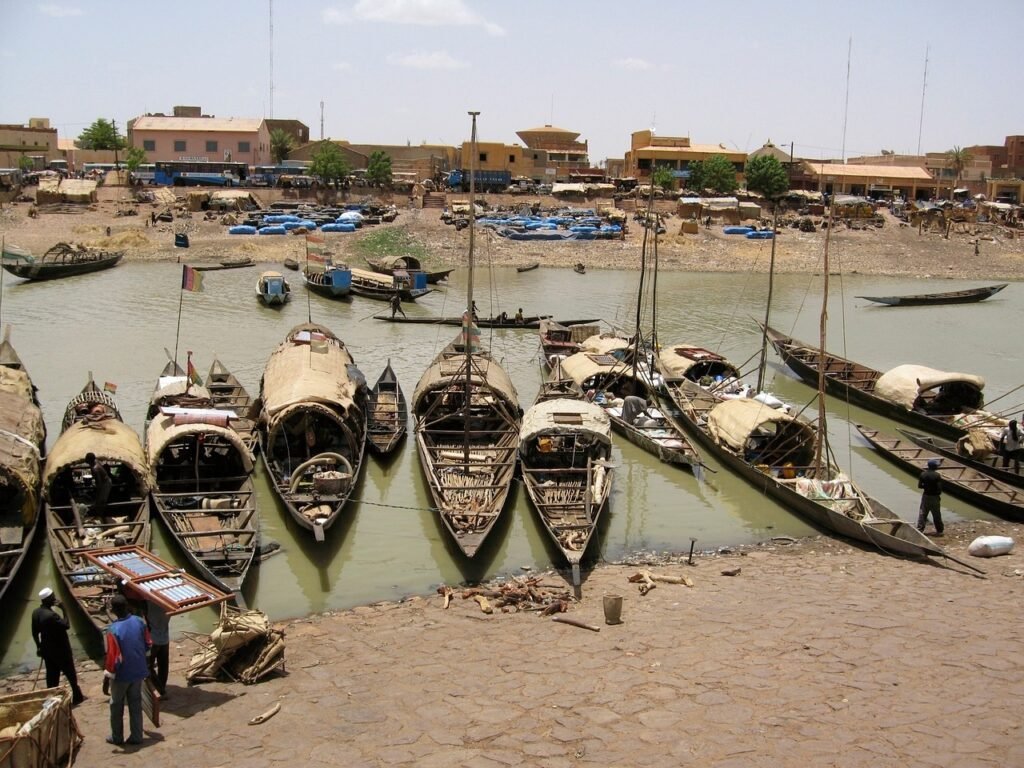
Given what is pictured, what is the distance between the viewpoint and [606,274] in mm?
52062

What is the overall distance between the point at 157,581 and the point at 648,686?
17.5ft

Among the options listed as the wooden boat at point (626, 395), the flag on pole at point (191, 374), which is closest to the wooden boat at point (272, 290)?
the wooden boat at point (626, 395)

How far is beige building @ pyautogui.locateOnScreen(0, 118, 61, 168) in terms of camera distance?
241ft

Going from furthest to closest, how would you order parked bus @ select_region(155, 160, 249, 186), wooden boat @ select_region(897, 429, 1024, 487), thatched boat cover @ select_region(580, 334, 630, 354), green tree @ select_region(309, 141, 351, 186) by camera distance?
green tree @ select_region(309, 141, 351, 186) < parked bus @ select_region(155, 160, 249, 186) < thatched boat cover @ select_region(580, 334, 630, 354) < wooden boat @ select_region(897, 429, 1024, 487)

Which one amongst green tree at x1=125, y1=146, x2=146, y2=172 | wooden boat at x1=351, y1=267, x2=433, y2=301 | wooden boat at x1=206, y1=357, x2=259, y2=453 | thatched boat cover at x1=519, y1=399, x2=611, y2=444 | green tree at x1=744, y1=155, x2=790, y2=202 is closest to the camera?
thatched boat cover at x1=519, y1=399, x2=611, y2=444

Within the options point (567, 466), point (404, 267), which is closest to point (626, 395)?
point (567, 466)

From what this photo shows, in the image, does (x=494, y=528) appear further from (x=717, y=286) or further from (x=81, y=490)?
(x=717, y=286)

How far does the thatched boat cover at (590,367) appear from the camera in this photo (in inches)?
908

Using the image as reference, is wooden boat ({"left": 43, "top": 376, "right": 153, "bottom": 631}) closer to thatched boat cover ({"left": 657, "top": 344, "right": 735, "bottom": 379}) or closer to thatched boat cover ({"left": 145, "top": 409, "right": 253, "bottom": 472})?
thatched boat cover ({"left": 145, "top": 409, "right": 253, "bottom": 472})

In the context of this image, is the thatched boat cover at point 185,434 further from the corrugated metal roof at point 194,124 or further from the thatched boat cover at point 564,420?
the corrugated metal roof at point 194,124

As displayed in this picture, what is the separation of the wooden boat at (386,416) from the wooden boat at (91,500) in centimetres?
490

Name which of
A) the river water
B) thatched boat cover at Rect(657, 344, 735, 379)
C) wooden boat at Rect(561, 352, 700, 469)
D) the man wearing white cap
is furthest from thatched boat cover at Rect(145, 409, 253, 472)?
thatched boat cover at Rect(657, 344, 735, 379)

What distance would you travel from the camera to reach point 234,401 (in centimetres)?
2103

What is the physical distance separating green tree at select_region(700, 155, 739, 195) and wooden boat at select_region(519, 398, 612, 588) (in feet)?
192
